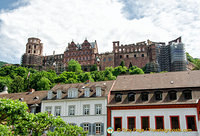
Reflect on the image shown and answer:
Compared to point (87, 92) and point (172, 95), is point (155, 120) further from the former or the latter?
point (87, 92)

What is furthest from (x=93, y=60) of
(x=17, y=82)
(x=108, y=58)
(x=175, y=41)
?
(x=17, y=82)

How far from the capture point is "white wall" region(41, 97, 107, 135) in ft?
122

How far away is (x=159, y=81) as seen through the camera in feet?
127

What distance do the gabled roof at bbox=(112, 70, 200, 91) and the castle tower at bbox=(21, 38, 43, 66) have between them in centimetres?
14434

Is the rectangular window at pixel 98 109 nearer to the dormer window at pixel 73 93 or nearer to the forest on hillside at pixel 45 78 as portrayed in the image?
the dormer window at pixel 73 93

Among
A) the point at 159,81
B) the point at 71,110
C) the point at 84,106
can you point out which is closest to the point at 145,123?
the point at 159,81

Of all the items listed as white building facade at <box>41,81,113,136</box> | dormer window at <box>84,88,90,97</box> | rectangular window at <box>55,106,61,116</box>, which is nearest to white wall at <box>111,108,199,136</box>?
white building facade at <box>41,81,113,136</box>

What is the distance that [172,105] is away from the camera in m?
33.5

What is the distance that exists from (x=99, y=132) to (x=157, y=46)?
371 ft

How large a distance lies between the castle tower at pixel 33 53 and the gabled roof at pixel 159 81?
474 feet

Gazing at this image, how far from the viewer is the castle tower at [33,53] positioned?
17856 cm

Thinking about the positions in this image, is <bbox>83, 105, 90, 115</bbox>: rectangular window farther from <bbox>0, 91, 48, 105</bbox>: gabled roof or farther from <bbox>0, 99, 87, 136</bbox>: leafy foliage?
<bbox>0, 91, 48, 105</bbox>: gabled roof

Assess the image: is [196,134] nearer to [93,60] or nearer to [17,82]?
[17,82]

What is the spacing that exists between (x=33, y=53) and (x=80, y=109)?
6116 inches
